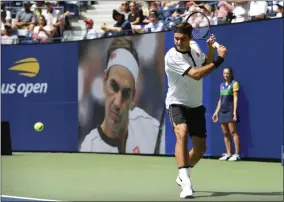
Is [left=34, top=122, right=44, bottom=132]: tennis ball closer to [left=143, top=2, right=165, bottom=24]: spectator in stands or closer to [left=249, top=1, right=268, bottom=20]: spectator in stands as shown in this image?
[left=143, top=2, right=165, bottom=24]: spectator in stands

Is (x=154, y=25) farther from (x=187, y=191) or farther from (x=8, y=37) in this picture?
(x=187, y=191)

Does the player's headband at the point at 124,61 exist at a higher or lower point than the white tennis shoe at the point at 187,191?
higher

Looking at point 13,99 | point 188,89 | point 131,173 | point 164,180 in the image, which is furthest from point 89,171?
point 13,99

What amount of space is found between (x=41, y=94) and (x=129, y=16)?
237 centimetres

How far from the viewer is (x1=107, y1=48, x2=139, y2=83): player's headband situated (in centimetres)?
1329

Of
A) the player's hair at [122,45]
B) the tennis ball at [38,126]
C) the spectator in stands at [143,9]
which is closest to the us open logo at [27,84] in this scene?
the tennis ball at [38,126]

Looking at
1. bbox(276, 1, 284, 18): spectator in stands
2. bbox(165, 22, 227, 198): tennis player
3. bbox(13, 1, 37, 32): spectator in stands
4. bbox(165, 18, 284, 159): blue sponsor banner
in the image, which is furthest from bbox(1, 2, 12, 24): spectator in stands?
bbox(165, 22, 227, 198): tennis player

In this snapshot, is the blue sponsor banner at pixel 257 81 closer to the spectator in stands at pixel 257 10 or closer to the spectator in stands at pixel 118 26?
the spectator in stands at pixel 257 10

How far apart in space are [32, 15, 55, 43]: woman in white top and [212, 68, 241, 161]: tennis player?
4.92m

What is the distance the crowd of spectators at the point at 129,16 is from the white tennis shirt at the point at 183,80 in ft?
12.5

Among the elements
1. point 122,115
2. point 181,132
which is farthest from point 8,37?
point 181,132

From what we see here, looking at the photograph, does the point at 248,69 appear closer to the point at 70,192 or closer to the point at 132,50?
the point at 132,50

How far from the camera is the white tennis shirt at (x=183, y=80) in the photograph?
659 centimetres

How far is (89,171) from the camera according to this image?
9.77m
